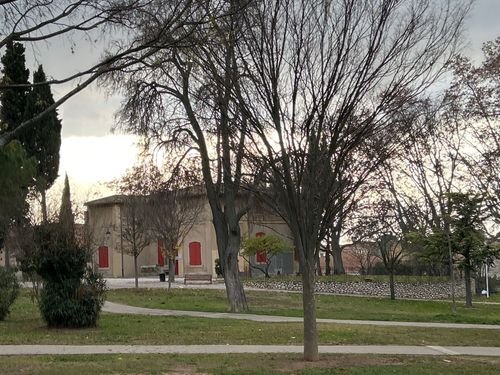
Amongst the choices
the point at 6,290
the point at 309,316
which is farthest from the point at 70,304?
the point at 309,316

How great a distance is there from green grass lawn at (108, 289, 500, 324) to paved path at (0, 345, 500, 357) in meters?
8.02

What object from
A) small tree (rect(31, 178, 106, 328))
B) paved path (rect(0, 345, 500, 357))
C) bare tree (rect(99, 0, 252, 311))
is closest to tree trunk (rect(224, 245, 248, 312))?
bare tree (rect(99, 0, 252, 311))

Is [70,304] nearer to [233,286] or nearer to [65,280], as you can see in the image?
[65,280]

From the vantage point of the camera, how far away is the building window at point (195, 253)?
55.2 metres

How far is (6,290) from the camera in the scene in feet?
56.4

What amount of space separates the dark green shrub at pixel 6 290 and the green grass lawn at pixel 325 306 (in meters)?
6.84

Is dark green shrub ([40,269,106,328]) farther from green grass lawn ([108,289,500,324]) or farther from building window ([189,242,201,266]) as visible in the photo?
building window ([189,242,201,266])

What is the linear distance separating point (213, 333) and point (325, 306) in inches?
542

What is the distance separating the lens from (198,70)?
437 inches

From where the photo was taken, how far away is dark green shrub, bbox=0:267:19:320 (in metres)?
17.1

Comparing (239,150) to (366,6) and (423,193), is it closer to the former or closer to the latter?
(366,6)

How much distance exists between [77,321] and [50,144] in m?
26.1

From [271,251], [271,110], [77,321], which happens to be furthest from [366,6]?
[271,251]

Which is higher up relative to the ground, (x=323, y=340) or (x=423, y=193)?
(x=423, y=193)
